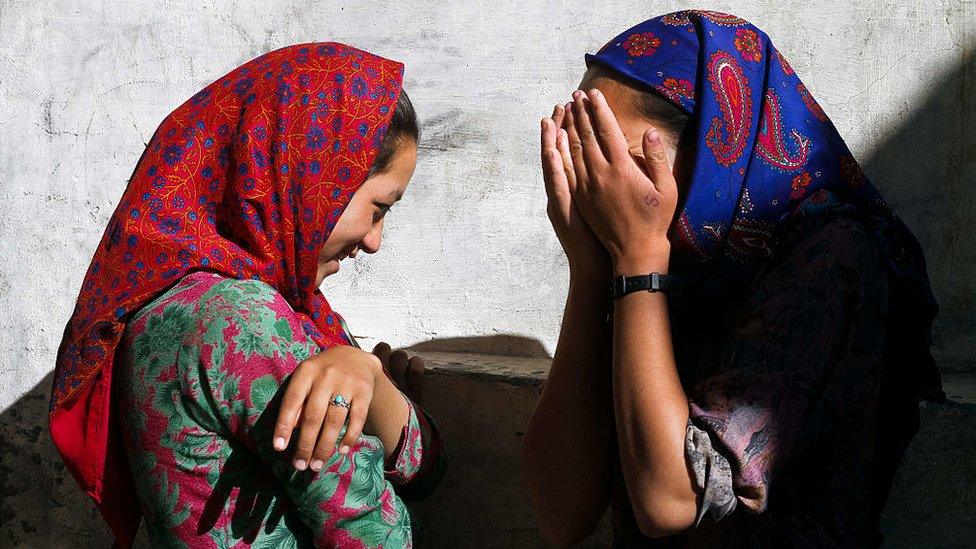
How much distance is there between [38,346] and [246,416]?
2057 millimetres

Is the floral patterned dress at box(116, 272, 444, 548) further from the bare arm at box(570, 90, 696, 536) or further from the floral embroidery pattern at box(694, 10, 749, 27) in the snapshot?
the floral embroidery pattern at box(694, 10, 749, 27)

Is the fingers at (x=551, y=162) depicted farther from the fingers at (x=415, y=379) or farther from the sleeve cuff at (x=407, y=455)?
the fingers at (x=415, y=379)

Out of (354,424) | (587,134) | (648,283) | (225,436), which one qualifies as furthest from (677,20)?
(225,436)

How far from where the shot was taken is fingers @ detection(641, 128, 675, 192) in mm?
1699

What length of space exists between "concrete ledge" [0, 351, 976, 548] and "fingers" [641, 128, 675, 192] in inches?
38.0

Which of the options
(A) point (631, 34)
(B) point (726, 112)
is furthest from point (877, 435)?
(A) point (631, 34)

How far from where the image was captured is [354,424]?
1.65 m

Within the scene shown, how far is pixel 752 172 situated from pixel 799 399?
410 millimetres

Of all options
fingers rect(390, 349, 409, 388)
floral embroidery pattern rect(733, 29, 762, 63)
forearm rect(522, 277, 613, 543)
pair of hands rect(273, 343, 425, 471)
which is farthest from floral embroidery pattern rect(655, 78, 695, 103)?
fingers rect(390, 349, 409, 388)

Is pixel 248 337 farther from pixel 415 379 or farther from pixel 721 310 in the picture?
pixel 415 379

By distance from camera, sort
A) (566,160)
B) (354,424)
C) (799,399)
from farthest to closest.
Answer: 1. (566,160)
2. (354,424)
3. (799,399)

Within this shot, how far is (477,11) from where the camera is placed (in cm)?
305

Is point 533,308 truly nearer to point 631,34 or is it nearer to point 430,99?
point 430,99

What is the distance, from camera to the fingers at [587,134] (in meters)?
1.78
